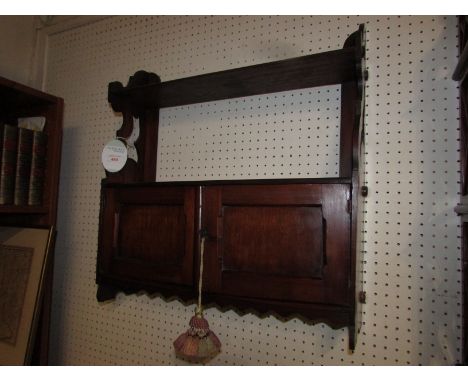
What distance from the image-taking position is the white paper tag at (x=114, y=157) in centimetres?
116

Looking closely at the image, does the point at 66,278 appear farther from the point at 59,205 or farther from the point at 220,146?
the point at 220,146

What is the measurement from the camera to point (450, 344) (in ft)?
2.88

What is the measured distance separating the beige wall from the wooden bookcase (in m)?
0.22

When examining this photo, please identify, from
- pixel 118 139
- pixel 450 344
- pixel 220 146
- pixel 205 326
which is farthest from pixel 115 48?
pixel 450 344

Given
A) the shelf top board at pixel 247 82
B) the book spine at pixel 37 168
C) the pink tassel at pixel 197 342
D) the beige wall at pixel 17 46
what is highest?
the beige wall at pixel 17 46

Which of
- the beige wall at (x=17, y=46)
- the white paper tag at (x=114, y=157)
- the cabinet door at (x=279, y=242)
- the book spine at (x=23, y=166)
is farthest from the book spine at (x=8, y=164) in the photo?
the cabinet door at (x=279, y=242)

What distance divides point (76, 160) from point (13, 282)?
0.58 meters

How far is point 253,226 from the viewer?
87 cm

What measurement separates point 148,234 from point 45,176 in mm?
644

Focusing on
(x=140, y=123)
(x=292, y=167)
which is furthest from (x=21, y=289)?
(x=292, y=167)

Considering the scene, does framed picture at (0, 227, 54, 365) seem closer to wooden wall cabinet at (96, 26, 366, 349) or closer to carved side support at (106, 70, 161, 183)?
wooden wall cabinet at (96, 26, 366, 349)

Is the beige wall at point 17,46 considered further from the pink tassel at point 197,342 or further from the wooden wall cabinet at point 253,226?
the pink tassel at point 197,342

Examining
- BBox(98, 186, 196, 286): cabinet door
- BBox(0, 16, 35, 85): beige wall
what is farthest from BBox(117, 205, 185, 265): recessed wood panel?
BBox(0, 16, 35, 85): beige wall

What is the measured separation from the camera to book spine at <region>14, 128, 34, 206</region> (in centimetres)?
127
